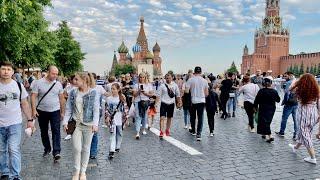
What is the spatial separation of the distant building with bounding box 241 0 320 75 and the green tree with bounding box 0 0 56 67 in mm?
124530

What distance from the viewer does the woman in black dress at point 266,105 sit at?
10973mm

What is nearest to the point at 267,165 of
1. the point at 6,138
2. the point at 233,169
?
the point at 233,169

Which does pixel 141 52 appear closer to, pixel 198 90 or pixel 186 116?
pixel 186 116

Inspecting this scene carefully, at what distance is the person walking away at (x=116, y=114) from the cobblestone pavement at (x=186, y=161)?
333mm

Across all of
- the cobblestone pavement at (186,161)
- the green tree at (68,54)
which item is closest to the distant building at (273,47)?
the green tree at (68,54)

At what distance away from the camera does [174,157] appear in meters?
8.75

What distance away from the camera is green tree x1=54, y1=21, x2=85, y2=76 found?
54.4 metres

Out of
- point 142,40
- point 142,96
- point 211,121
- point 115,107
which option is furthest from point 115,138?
point 142,40

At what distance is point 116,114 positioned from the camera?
9109 millimetres

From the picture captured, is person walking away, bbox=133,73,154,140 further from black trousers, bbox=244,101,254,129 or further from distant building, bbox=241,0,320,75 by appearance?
distant building, bbox=241,0,320,75

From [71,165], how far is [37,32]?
67.7ft

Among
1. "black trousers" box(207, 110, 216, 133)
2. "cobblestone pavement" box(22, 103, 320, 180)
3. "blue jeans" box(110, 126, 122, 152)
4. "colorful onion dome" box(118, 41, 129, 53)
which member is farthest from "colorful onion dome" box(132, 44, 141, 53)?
"blue jeans" box(110, 126, 122, 152)

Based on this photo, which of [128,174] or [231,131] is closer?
[128,174]

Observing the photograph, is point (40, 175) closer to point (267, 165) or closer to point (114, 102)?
point (114, 102)
